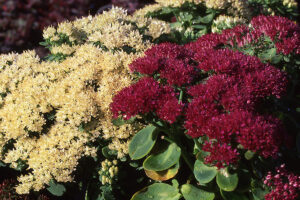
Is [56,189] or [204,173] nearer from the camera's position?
[204,173]

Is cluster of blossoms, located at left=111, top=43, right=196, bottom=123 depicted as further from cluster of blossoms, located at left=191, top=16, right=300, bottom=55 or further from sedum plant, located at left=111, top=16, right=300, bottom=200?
cluster of blossoms, located at left=191, top=16, right=300, bottom=55

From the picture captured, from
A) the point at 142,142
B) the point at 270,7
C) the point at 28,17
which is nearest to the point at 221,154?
the point at 142,142

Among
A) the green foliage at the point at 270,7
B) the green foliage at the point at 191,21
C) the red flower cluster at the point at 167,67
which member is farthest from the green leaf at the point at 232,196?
the green foliage at the point at 270,7

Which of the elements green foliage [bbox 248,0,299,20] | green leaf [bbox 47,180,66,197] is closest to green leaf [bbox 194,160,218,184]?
green leaf [bbox 47,180,66,197]

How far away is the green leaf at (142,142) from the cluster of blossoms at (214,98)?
0.12 m

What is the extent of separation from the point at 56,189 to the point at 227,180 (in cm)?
108

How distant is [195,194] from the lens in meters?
2.02

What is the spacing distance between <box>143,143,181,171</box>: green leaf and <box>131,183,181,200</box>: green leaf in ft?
0.59

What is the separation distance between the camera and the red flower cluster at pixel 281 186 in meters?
1.80

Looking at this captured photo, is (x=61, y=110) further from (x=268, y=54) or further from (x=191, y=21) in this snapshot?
(x=191, y=21)

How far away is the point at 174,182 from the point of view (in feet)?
7.13

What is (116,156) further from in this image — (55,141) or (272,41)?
(272,41)

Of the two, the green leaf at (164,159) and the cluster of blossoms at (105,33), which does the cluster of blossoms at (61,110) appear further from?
the green leaf at (164,159)

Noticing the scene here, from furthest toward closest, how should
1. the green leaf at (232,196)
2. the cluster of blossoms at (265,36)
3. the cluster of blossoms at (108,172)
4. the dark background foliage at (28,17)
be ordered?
1. the dark background foliage at (28,17)
2. the cluster of blossoms at (265,36)
3. the cluster of blossoms at (108,172)
4. the green leaf at (232,196)
